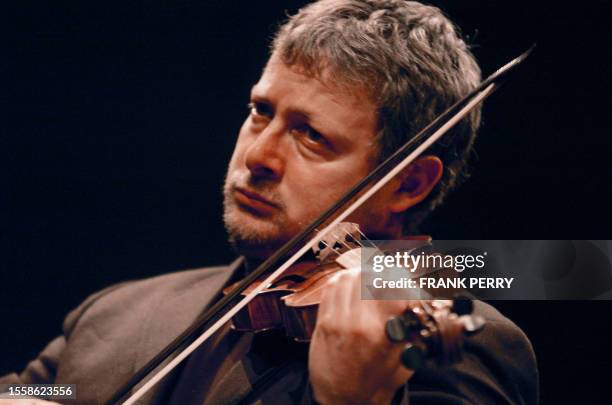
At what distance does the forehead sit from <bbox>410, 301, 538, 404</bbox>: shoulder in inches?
15.5

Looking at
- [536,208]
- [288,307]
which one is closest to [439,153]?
[536,208]

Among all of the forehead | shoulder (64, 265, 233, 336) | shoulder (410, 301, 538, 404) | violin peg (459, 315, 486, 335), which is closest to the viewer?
violin peg (459, 315, 486, 335)

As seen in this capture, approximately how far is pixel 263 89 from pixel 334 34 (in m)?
0.18

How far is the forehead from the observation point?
127cm

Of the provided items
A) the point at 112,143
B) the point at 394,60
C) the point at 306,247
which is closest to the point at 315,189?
the point at 306,247

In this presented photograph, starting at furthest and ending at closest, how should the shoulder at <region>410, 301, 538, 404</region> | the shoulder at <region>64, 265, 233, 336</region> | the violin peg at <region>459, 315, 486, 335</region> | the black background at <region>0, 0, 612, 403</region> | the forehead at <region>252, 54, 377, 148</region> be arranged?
1. the black background at <region>0, 0, 612, 403</region>
2. the shoulder at <region>64, 265, 233, 336</region>
3. the forehead at <region>252, 54, 377, 148</region>
4. the shoulder at <region>410, 301, 538, 404</region>
5. the violin peg at <region>459, 315, 486, 335</region>

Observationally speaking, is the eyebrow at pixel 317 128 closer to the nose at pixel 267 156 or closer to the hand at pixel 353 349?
the nose at pixel 267 156

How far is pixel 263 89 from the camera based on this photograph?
1344mm

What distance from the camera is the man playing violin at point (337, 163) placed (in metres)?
1.17

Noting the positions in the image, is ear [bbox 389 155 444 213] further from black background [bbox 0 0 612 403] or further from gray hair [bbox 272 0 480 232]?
black background [bbox 0 0 612 403]

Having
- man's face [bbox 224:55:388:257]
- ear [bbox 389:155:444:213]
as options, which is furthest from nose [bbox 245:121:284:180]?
A: ear [bbox 389:155:444:213]

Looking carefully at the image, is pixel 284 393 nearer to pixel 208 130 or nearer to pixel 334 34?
pixel 334 34

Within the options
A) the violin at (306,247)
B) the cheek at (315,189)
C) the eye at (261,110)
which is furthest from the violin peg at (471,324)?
the eye at (261,110)

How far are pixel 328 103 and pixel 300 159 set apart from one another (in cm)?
12
